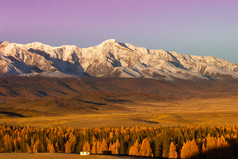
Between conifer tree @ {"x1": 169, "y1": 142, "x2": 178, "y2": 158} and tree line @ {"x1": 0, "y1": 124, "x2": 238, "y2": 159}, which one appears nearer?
tree line @ {"x1": 0, "y1": 124, "x2": 238, "y2": 159}

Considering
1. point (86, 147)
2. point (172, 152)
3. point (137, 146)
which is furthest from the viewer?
point (86, 147)

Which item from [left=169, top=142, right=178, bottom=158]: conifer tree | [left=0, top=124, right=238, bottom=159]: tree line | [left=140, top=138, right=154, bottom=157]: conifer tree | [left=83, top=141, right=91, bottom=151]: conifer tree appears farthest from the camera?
[left=83, top=141, right=91, bottom=151]: conifer tree

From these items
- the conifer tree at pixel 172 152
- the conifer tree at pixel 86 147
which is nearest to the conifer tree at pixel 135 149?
the conifer tree at pixel 172 152

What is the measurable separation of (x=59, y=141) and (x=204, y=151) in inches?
1063

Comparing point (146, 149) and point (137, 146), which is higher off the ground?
point (137, 146)

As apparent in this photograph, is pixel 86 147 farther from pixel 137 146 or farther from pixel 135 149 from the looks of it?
pixel 137 146

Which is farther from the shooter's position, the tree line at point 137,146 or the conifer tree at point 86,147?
the conifer tree at point 86,147

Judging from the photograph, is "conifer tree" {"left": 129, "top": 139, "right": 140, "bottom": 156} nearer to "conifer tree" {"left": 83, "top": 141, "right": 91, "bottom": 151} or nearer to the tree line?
the tree line

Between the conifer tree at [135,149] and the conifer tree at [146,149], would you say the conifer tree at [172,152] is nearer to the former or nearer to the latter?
the conifer tree at [146,149]

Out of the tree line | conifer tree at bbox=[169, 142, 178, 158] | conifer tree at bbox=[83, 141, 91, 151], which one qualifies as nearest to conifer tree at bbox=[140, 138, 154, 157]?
the tree line

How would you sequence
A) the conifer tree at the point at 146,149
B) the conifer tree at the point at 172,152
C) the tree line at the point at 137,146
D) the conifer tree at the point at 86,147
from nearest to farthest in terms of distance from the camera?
the tree line at the point at 137,146 < the conifer tree at the point at 172,152 < the conifer tree at the point at 146,149 < the conifer tree at the point at 86,147

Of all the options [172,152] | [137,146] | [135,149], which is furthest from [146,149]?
[172,152]

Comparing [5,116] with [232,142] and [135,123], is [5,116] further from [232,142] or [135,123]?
[232,142]

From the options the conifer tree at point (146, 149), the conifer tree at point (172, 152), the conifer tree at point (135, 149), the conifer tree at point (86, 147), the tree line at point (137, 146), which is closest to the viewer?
the tree line at point (137, 146)
